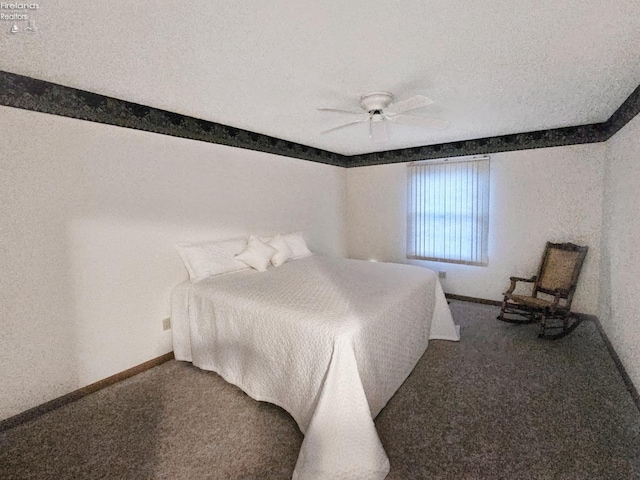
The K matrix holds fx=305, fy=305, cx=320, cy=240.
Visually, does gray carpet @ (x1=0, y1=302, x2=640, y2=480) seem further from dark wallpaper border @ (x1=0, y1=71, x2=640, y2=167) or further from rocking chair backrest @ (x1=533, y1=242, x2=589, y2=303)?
dark wallpaper border @ (x1=0, y1=71, x2=640, y2=167)

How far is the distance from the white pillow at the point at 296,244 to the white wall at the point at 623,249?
312 centimetres

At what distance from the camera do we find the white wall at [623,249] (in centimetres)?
229

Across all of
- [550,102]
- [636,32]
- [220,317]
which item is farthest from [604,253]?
[220,317]

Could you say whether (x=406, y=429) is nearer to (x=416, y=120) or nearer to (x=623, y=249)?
(x=416, y=120)

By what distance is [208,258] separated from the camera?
9.95 feet

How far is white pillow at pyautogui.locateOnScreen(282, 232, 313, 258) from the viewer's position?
3.96m

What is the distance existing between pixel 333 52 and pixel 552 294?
10.7 ft

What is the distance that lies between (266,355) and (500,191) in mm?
3657

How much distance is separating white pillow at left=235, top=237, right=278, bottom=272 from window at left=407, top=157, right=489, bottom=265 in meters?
2.46

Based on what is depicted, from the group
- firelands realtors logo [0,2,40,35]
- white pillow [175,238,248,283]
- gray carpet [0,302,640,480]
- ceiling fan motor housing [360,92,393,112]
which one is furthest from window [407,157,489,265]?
firelands realtors logo [0,2,40,35]

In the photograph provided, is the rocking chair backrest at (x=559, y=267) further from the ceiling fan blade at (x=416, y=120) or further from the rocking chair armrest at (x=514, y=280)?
the ceiling fan blade at (x=416, y=120)

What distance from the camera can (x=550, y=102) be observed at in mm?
2674

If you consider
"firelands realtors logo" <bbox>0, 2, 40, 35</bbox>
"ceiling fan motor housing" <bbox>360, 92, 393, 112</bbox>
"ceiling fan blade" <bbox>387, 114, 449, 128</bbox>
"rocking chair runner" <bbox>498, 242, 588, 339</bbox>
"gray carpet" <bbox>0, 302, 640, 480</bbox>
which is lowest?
"gray carpet" <bbox>0, 302, 640, 480</bbox>

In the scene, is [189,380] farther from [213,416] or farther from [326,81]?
[326,81]
